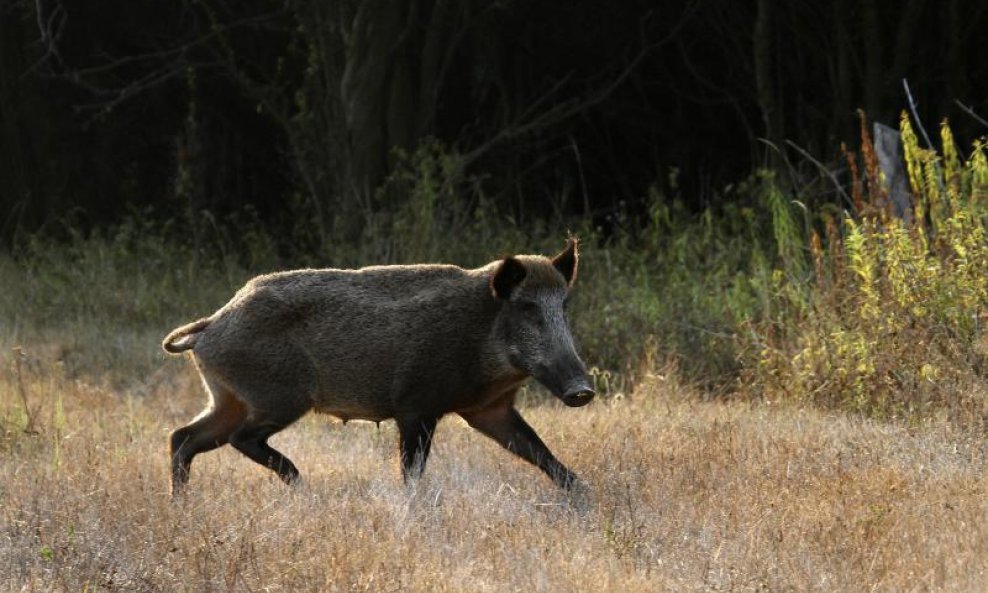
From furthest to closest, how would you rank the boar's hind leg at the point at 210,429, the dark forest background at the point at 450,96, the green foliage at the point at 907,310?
the dark forest background at the point at 450,96
the green foliage at the point at 907,310
the boar's hind leg at the point at 210,429

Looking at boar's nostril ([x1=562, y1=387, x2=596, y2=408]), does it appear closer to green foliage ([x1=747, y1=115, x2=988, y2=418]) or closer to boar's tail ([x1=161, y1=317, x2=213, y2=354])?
boar's tail ([x1=161, y1=317, x2=213, y2=354])

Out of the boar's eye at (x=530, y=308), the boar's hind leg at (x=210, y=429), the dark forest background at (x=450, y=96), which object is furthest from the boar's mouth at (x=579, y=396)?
the dark forest background at (x=450, y=96)

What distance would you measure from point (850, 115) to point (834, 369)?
615cm

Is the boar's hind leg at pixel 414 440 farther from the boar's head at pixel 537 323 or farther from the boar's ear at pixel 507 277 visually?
the boar's ear at pixel 507 277

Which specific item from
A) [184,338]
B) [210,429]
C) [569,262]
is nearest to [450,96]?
[569,262]

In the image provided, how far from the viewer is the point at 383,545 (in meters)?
5.90

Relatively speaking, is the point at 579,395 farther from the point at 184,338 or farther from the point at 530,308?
the point at 184,338

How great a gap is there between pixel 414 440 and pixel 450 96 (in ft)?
33.8

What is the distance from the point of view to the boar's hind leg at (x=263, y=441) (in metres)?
7.17

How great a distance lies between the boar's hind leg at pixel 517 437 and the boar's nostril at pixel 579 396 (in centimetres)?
37

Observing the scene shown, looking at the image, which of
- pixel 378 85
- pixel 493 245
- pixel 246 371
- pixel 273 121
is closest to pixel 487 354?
pixel 246 371

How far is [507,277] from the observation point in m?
7.28

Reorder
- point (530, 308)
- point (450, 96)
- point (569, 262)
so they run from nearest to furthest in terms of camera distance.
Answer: point (530, 308) → point (569, 262) → point (450, 96)

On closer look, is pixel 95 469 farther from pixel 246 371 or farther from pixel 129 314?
pixel 129 314
